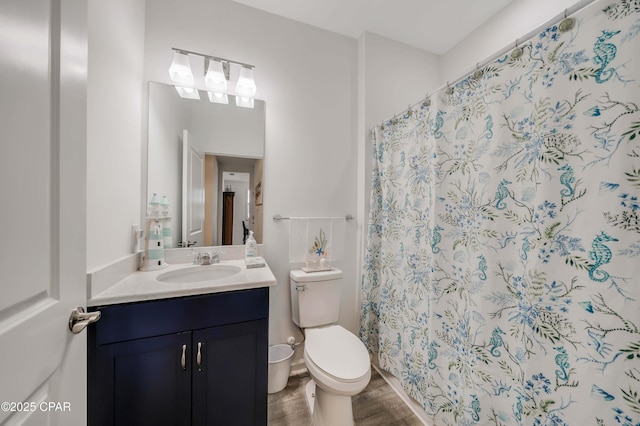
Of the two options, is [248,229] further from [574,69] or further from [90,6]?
[574,69]

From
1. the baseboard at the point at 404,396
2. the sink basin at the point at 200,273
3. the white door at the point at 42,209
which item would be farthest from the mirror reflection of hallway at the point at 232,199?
the baseboard at the point at 404,396

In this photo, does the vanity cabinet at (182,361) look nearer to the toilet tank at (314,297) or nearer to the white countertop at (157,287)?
the white countertop at (157,287)

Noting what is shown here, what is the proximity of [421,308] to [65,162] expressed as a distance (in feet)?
5.36

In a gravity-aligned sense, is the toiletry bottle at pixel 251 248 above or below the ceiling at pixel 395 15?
below

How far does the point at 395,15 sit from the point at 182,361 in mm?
2535

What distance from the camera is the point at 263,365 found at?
1.16 metres

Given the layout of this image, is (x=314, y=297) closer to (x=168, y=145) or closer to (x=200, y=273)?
(x=200, y=273)

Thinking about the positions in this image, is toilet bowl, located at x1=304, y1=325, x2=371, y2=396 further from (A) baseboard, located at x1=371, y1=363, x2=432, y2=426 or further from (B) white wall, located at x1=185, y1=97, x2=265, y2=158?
(B) white wall, located at x1=185, y1=97, x2=265, y2=158

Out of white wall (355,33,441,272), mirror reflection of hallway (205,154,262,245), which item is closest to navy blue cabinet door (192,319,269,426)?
mirror reflection of hallway (205,154,262,245)

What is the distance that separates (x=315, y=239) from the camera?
71.9 inches

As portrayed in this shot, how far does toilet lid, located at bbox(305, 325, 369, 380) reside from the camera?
1.17m

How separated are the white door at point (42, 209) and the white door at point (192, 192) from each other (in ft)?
2.91

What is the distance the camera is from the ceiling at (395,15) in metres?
1.62

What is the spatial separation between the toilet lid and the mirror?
2.53ft
